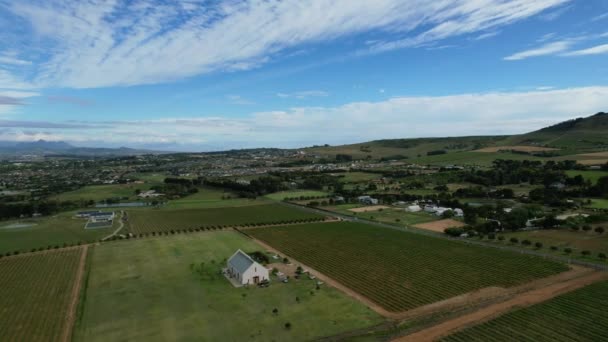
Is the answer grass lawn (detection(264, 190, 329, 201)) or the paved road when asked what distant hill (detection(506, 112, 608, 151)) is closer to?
grass lawn (detection(264, 190, 329, 201))

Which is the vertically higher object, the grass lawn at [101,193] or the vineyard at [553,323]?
the grass lawn at [101,193]

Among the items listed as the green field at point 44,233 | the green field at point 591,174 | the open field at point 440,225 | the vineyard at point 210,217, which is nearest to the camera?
the green field at point 44,233

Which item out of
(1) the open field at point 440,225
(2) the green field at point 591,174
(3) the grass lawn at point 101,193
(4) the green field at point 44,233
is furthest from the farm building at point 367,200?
(3) the grass lawn at point 101,193

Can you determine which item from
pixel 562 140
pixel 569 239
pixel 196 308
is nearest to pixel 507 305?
pixel 569 239

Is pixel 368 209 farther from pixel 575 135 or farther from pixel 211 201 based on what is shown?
pixel 575 135

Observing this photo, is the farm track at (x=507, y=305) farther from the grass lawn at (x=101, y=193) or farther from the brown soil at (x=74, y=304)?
the grass lawn at (x=101, y=193)

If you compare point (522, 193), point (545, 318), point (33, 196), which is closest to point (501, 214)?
point (522, 193)

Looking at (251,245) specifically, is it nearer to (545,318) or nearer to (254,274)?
(254,274)
